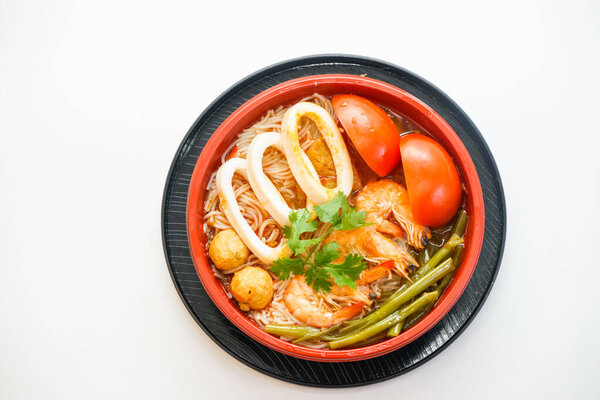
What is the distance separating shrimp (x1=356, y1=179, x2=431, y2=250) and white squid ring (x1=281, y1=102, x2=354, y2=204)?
12 centimetres

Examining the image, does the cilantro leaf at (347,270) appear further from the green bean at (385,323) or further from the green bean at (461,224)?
the green bean at (461,224)

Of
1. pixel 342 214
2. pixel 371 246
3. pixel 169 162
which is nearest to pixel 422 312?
pixel 371 246

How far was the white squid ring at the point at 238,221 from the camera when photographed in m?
2.05

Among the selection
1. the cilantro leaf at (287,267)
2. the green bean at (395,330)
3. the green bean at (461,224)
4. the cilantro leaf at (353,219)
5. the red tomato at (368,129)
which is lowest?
the green bean at (395,330)

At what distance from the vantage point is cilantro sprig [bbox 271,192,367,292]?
1981mm

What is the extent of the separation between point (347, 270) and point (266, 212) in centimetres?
47

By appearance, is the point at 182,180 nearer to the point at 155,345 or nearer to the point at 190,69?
the point at 190,69

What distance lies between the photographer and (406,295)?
6.73ft

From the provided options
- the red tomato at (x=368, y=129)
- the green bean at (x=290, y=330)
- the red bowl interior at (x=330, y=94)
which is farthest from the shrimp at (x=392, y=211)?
the green bean at (x=290, y=330)

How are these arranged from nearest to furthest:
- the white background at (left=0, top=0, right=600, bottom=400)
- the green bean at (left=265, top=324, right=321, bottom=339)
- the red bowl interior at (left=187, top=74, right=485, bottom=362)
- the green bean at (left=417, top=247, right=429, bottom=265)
→ 1. the red bowl interior at (left=187, top=74, right=485, bottom=362)
2. the green bean at (left=265, top=324, right=321, bottom=339)
3. the green bean at (left=417, top=247, right=429, bottom=265)
4. the white background at (left=0, top=0, right=600, bottom=400)

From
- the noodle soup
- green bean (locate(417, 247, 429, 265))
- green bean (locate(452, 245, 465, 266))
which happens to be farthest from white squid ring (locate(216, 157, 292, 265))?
green bean (locate(452, 245, 465, 266))

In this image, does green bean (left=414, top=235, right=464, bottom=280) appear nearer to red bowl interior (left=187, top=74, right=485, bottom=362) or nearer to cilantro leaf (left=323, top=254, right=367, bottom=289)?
red bowl interior (left=187, top=74, right=485, bottom=362)

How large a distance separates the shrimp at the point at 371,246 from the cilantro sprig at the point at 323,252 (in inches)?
4.2

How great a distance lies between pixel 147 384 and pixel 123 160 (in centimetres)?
116
